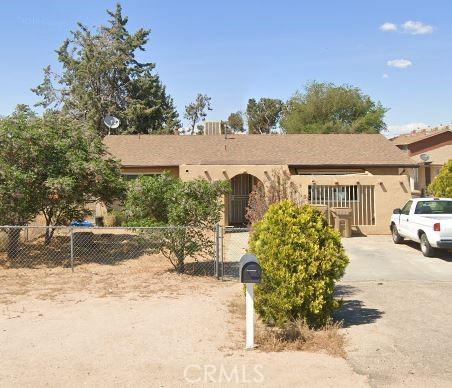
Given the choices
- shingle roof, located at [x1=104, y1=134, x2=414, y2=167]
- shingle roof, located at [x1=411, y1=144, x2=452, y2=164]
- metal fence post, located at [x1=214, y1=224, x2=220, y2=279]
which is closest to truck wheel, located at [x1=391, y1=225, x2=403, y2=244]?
shingle roof, located at [x1=104, y1=134, x2=414, y2=167]

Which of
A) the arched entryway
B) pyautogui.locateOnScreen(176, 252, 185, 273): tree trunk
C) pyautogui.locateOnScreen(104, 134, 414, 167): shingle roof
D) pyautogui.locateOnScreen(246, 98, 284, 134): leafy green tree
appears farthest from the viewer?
pyautogui.locateOnScreen(246, 98, 284, 134): leafy green tree

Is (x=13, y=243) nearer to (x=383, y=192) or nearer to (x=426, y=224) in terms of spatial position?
(x=426, y=224)

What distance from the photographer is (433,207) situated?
14.2 metres

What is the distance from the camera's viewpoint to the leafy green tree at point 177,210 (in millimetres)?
10195

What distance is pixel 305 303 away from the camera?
6559 millimetres

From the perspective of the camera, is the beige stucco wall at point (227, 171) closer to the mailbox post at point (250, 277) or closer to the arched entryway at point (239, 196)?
the arched entryway at point (239, 196)

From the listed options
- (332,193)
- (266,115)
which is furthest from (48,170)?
(266,115)

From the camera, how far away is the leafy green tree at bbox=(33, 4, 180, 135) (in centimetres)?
4044

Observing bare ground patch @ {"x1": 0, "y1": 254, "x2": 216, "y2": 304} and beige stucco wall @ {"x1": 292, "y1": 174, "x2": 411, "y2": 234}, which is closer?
bare ground patch @ {"x1": 0, "y1": 254, "x2": 216, "y2": 304}

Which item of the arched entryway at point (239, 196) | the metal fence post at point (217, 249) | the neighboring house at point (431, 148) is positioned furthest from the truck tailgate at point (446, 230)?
the neighboring house at point (431, 148)

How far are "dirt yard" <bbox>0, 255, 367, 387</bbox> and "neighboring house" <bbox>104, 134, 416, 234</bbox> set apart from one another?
7.74 m

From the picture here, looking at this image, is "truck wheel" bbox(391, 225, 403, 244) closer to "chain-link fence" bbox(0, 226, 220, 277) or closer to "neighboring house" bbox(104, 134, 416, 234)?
"neighboring house" bbox(104, 134, 416, 234)

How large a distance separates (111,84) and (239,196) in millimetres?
24804

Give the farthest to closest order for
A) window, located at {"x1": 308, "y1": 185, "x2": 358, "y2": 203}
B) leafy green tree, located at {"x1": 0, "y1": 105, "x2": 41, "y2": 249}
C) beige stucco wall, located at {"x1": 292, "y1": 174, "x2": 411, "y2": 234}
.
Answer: window, located at {"x1": 308, "y1": 185, "x2": 358, "y2": 203}
beige stucco wall, located at {"x1": 292, "y1": 174, "x2": 411, "y2": 234}
leafy green tree, located at {"x1": 0, "y1": 105, "x2": 41, "y2": 249}
